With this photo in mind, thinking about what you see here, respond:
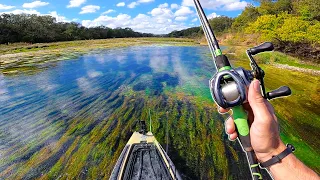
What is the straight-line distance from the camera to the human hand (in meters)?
1.52

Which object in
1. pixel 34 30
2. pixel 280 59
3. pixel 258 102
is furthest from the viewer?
pixel 34 30

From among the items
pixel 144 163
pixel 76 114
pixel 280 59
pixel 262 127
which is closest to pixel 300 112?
pixel 144 163

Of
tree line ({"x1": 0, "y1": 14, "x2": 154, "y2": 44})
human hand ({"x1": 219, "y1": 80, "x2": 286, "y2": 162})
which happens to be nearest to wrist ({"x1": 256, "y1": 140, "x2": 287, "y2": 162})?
human hand ({"x1": 219, "y1": 80, "x2": 286, "y2": 162})

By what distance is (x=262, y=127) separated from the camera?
157 cm

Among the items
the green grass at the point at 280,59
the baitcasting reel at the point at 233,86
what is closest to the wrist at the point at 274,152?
the baitcasting reel at the point at 233,86

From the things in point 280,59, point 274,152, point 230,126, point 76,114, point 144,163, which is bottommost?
point 76,114

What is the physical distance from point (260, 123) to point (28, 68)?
26.5 meters

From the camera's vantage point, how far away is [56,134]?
971 cm

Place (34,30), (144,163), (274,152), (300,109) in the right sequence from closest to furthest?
(274,152) < (144,163) < (300,109) < (34,30)

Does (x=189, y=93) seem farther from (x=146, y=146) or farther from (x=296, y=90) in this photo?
(x=146, y=146)

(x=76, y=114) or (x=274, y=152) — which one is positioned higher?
(x=274, y=152)

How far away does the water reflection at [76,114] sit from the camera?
7898mm

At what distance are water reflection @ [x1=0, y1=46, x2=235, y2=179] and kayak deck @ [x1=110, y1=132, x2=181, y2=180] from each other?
3.83 feet

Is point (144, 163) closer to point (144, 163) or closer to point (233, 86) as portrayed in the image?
point (144, 163)
